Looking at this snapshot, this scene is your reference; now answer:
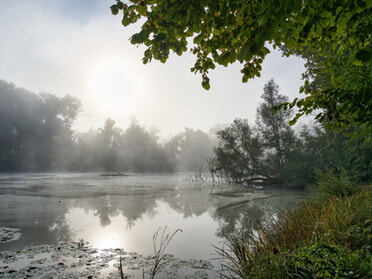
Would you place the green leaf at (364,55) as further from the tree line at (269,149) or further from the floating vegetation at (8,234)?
the tree line at (269,149)

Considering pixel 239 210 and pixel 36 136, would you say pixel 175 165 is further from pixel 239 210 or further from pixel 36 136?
pixel 239 210

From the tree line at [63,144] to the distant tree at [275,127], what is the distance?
1018 inches

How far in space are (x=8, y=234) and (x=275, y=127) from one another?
16.9m

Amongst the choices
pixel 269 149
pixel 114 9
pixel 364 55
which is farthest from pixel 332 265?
pixel 269 149

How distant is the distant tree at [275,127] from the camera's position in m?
17.2

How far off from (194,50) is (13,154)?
4017 cm

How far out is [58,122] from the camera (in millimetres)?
39219

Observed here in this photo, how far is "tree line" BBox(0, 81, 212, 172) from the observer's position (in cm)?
3428

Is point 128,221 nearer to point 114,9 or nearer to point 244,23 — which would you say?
point 114,9

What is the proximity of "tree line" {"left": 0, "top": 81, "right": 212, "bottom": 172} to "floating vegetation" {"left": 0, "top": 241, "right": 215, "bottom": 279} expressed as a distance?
36996 mm

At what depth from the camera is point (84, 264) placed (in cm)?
341

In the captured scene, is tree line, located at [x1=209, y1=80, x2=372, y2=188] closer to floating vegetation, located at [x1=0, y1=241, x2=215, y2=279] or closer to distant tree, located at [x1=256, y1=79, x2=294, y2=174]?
distant tree, located at [x1=256, y1=79, x2=294, y2=174]

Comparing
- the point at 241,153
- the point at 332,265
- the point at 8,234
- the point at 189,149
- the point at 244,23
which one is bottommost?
the point at 8,234

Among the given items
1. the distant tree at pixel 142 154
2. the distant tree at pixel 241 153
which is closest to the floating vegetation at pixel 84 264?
the distant tree at pixel 241 153
